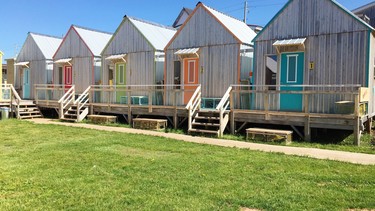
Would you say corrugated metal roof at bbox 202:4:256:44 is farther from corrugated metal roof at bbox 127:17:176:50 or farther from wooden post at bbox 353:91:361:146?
wooden post at bbox 353:91:361:146

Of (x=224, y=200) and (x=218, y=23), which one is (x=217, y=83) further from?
(x=224, y=200)

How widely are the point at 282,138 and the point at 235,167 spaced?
402cm

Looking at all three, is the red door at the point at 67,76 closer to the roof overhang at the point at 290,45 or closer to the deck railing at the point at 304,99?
the deck railing at the point at 304,99

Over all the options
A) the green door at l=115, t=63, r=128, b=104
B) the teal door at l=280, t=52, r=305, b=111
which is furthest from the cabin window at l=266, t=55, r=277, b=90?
the green door at l=115, t=63, r=128, b=104

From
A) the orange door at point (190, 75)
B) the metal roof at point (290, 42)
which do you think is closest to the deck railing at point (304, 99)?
the metal roof at point (290, 42)

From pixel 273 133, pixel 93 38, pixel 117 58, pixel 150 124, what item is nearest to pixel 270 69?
pixel 273 133

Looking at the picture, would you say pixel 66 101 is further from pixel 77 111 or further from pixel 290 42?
pixel 290 42

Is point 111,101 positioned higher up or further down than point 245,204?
higher up

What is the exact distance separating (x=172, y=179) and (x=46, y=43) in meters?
20.8

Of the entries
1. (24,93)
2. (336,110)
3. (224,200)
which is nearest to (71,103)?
(24,93)

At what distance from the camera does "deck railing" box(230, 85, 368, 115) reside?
10.9 meters

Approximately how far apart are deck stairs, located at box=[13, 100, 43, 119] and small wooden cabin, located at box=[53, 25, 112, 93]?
2.20m

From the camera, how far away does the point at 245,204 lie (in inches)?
208

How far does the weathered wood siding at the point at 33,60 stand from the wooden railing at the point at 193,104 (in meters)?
13.1
